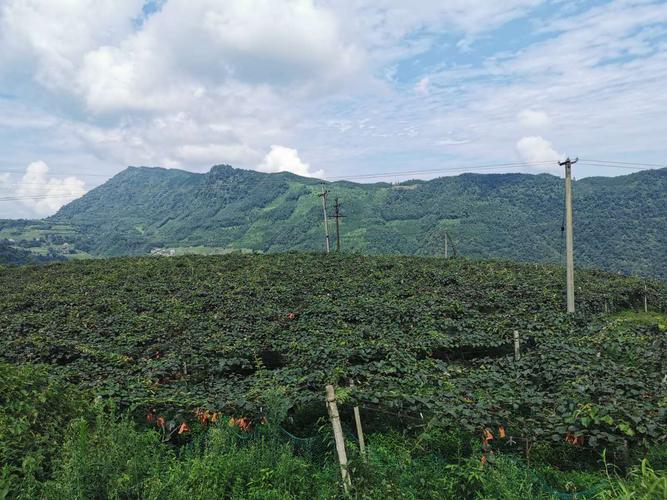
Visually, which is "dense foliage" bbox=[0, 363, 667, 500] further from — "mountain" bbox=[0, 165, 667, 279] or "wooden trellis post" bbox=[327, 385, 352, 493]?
"mountain" bbox=[0, 165, 667, 279]

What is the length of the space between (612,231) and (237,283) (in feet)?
388

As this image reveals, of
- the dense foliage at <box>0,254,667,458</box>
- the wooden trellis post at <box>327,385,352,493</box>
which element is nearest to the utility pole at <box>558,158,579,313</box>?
the dense foliage at <box>0,254,667,458</box>

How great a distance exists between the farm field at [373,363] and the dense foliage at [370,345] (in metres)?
0.05

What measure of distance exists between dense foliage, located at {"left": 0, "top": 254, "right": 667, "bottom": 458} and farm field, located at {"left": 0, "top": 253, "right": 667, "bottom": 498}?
5 cm

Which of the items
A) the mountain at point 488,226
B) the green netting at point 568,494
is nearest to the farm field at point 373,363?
the green netting at point 568,494

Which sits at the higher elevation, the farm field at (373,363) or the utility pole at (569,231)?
the utility pole at (569,231)

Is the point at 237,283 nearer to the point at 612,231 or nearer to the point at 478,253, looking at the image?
the point at 478,253

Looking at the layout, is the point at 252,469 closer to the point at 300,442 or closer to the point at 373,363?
the point at 300,442

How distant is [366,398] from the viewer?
23.4 ft

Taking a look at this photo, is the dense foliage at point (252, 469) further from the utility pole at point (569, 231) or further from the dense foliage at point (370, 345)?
the utility pole at point (569, 231)

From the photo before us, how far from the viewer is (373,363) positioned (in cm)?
927

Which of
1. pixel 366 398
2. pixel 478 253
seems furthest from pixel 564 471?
pixel 478 253

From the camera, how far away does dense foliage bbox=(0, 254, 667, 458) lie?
693 cm

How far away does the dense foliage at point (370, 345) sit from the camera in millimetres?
6930
